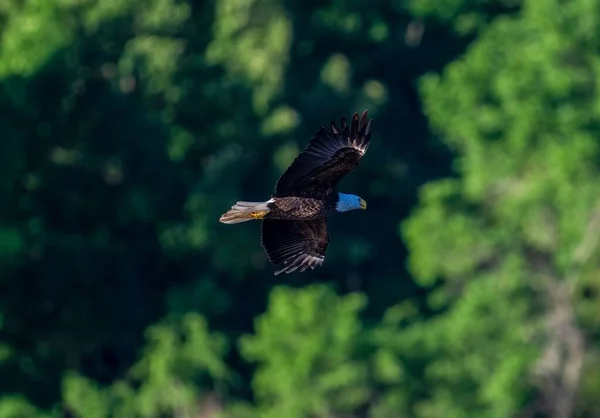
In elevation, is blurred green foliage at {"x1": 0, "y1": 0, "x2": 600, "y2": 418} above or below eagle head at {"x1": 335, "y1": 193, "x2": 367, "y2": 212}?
above

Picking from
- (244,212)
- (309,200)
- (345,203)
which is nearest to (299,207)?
(309,200)

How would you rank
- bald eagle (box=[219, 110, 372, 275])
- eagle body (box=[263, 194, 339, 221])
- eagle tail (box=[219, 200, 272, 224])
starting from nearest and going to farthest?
eagle tail (box=[219, 200, 272, 224])
bald eagle (box=[219, 110, 372, 275])
eagle body (box=[263, 194, 339, 221])

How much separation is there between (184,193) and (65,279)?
147 inches

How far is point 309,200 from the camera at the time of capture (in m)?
15.9

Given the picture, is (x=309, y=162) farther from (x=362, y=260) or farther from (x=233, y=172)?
(x=362, y=260)

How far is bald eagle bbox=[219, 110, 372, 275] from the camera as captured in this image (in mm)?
15727

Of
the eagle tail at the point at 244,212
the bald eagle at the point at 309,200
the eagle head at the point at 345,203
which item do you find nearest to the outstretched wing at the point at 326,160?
the bald eagle at the point at 309,200

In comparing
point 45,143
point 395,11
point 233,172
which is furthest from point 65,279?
point 395,11

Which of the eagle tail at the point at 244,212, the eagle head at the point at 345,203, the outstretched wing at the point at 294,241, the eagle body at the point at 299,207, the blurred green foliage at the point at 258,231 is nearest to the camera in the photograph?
the eagle tail at the point at 244,212

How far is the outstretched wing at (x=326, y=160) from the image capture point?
15.7 meters

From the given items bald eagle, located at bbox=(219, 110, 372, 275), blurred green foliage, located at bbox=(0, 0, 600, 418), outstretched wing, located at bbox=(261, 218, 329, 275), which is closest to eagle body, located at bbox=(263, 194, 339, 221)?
bald eagle, located at bbox=(219, 110, 372, 275)

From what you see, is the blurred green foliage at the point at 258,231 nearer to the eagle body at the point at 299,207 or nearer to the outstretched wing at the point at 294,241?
the outstretched wing at the point at 294,241

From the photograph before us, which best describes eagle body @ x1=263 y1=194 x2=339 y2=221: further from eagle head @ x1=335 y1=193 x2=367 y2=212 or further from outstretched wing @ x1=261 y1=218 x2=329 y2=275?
outstretched wing @ x1=261 y1=218 x2=329 y2=275

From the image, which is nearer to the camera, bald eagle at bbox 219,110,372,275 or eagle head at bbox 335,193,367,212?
bald eagle at bbox 219,110,372,275
